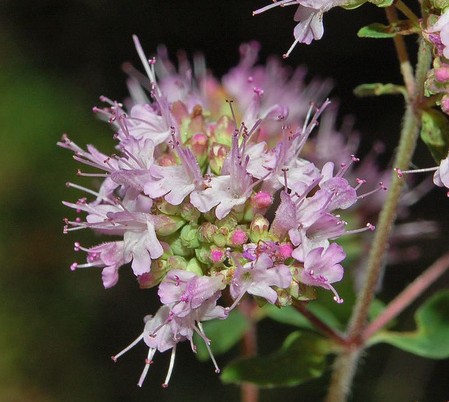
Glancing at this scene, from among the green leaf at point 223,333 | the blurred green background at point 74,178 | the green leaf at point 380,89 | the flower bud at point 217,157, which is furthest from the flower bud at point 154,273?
the blurred green background at point 74,178

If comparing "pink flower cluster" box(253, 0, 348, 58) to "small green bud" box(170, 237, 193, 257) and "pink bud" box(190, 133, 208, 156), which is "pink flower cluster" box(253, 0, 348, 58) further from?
"small green bud" box(170, 237, 193, 257)

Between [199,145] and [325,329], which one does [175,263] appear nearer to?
[199,145]

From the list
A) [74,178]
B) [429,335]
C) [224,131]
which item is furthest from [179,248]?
[74,178]

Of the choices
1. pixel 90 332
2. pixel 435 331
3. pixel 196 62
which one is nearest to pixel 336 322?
pixel 435 331

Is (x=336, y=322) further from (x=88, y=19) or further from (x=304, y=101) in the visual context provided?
(x=88, y=19)

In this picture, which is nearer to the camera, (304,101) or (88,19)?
(304,101)
